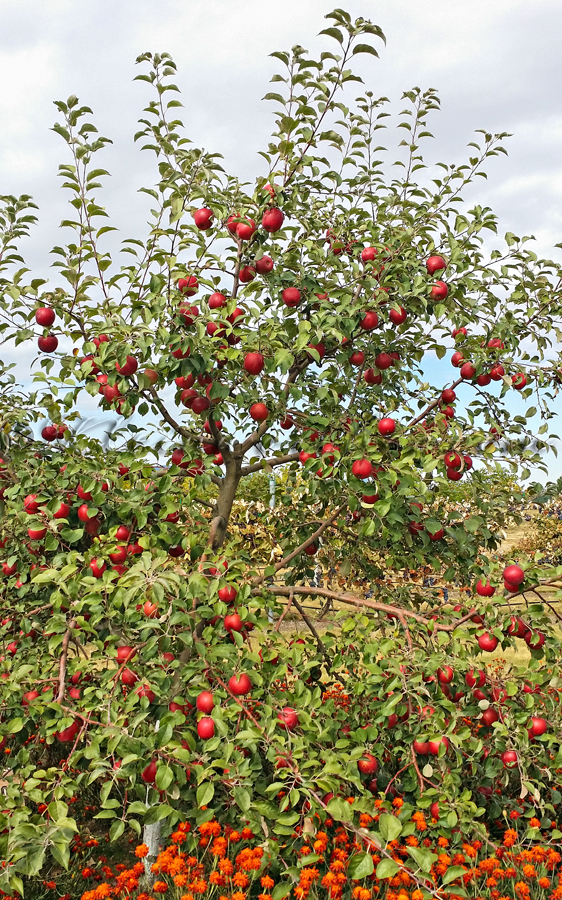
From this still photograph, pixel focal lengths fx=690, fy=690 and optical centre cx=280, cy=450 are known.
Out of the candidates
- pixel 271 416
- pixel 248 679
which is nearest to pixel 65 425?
pixel 271 416

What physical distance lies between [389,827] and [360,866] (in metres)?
0.21

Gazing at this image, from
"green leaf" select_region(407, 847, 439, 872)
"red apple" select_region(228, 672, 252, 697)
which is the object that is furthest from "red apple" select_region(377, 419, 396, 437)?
"green leaf" select_region(407, 847, 439, 872)

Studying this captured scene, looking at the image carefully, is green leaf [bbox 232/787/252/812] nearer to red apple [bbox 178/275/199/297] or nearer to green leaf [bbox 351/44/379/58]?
red apple [bbox 178/275/199/297]

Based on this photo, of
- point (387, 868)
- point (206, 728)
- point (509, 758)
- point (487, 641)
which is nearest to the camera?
point (387, 868)

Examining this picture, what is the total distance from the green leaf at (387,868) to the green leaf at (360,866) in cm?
3

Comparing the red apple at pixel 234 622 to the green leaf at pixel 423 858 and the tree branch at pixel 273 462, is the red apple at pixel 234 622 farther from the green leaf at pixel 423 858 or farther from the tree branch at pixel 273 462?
the tree branch at pixel 273 462

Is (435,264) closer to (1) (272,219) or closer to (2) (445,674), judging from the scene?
(1) (272,219)

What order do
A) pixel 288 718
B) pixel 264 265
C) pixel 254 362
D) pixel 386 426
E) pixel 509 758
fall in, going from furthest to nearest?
pixel 386 426 → pixel 264 265 → pixel 254 362 → pixel 509 758 → pixel 288 718

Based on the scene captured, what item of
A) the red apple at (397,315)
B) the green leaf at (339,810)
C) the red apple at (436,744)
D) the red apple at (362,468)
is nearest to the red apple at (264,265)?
the red apple at (397,315)

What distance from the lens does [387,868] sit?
241 cm

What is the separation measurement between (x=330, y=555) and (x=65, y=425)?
6.60 ft

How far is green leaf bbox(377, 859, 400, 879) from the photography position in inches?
93.4

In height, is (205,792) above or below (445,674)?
below

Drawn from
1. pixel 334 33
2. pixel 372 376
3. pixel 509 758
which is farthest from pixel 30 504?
pixel 334 33
